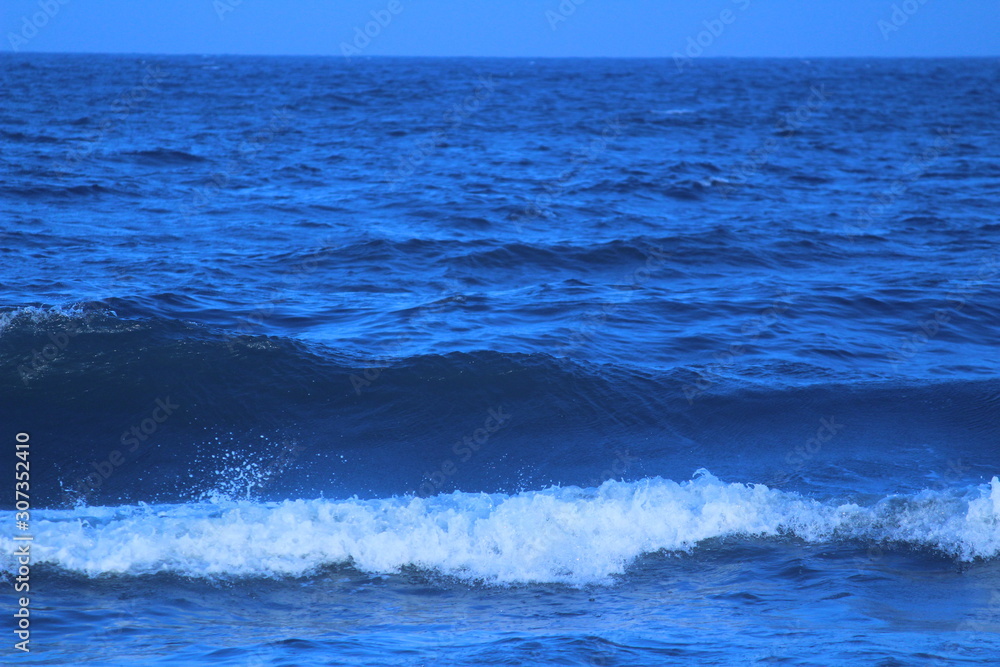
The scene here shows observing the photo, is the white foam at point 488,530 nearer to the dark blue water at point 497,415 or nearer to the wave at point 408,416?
the dark blue water at point 497,415

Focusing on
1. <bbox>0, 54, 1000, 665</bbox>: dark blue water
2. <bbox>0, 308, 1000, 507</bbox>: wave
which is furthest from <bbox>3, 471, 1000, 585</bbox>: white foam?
<bbox>0, 308, 1000, 507</bbox>: wave

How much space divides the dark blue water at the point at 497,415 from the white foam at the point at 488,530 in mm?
27

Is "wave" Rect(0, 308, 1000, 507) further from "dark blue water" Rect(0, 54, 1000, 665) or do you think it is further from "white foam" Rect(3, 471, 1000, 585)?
"white foam" Rect(3, 471, 1000, 585)

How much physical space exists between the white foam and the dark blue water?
0.03 metres

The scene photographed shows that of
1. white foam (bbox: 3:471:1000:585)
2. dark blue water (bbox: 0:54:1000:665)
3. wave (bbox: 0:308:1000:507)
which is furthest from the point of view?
wave (bbox: 0:308:1000:507)

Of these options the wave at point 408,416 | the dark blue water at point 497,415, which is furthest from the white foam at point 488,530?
the wave at point 408,416

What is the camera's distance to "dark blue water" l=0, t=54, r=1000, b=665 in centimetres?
588

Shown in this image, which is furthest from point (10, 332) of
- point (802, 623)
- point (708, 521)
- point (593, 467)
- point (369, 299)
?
point (802, 623)

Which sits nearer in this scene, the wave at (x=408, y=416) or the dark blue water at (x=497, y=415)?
the dark blue water at (x=497, y=415)

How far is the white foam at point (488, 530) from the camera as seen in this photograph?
6.59 meters

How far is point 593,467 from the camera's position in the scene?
895 centimetres

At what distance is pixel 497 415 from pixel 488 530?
9.69ft

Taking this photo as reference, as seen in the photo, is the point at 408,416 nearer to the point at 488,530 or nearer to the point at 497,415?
the point at 497,415

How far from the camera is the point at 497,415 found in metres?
9.91
